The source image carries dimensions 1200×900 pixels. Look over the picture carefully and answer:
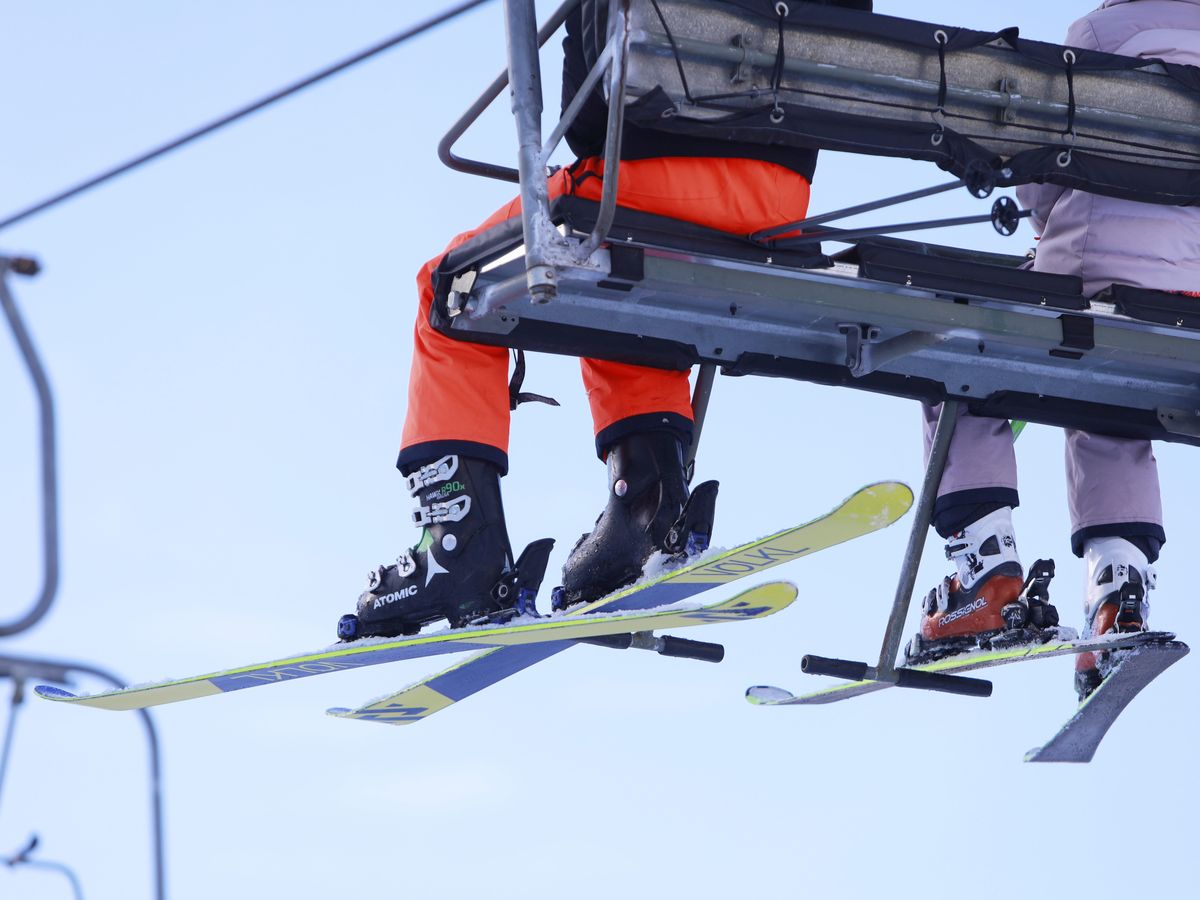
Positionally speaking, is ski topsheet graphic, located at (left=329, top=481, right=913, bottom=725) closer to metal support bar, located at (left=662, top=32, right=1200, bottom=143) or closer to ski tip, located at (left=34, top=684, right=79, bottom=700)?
metal support bar, located at (left=662, top=32, right=1200, bottom=143)

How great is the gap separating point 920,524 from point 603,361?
1.01 meters

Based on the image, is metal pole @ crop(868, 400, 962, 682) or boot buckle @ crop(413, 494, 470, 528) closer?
boot buckle @ crop(413, 494, 470, 528)

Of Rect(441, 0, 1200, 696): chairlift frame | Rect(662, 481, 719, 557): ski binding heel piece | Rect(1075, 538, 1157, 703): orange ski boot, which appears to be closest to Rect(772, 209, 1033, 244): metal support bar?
Rect(441, 0, 1200, 696): chairlift frame

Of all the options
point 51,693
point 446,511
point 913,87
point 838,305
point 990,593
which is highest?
point 913,87

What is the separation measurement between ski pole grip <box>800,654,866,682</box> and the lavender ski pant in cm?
56

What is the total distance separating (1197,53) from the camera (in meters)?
4.55

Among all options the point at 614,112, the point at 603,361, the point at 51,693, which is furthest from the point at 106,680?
the point at 51,693

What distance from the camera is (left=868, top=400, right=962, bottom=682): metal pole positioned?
15.8ft

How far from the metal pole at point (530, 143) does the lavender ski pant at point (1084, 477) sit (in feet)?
5.32

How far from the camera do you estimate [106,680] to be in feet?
5.51

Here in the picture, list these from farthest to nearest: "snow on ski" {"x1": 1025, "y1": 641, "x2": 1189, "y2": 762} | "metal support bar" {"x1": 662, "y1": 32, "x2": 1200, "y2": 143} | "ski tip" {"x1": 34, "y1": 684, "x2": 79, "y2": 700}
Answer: "ski tip" {"x1": 34, "y1": 684, "x2": 79, "y2": 700} < "snow on ski" {"x1": 1025, "y1": 641, "x2": 1189, "y2": 762} < "metal support bar" {"x1": 662, "y1": 32, "x2": 1200, "y2": 143}

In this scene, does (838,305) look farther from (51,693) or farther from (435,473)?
(51,693)

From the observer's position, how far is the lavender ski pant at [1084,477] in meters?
4.97

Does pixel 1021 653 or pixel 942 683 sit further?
pixel 942 683
